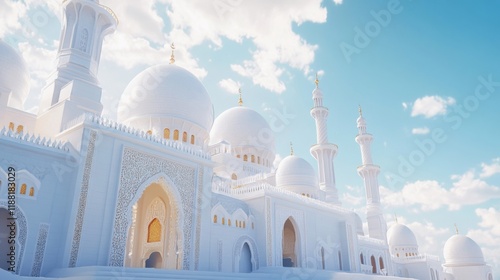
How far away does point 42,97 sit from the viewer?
1384cm

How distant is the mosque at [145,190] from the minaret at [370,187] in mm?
1910

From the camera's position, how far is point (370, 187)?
26828 mm

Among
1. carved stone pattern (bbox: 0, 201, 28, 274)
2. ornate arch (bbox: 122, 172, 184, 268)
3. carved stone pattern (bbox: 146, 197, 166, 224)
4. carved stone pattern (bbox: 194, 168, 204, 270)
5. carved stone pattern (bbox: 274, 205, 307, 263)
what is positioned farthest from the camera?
carved stone pattern (bbox: 274, 205, 307, 263)

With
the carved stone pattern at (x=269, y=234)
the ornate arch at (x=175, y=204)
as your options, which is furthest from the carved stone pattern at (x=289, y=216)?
the ornate arch at (x=175, y=204)

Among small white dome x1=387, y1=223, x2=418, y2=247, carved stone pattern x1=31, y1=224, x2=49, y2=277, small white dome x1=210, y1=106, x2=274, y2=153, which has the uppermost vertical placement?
small white dome x1=210, y1=106, x2=274, y2=153

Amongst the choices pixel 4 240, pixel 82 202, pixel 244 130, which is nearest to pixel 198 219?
pixel 82 202

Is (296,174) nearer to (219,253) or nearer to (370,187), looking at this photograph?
(219,253)

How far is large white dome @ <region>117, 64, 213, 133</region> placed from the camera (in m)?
17.6

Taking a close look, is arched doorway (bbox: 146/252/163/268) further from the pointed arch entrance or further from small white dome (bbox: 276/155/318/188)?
small white dome (bbox: 276/155/318/188)

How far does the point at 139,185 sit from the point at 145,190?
116 inches

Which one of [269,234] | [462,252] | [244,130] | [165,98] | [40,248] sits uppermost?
[244,130]

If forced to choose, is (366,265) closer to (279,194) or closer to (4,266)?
(279,194)

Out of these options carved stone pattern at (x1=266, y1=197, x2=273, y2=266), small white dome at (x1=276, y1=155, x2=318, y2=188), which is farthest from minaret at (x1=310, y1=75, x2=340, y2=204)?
carved stone pattern at (x1=266, y1=197, x2=273, y2=266)

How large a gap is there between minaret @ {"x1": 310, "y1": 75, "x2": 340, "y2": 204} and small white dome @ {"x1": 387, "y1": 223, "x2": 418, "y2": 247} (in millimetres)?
8365
